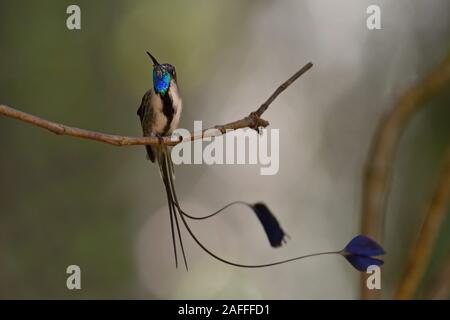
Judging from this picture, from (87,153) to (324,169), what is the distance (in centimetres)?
107

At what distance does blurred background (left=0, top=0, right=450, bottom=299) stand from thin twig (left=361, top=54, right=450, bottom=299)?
0.61m

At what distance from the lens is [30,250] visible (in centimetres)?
287

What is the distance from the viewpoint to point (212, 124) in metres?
2.58

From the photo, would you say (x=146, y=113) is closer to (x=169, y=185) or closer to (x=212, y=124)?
(x=169, y=185)

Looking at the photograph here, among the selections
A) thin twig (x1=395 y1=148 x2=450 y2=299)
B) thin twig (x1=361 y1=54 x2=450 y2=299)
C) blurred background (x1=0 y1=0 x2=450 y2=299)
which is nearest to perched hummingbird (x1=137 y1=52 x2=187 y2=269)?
thin twig (x1=361 y1=54 x2=450 y2=299)

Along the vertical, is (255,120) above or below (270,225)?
above

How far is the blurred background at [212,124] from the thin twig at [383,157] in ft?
1.99

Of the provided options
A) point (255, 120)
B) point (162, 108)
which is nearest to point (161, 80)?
point (162, 108)

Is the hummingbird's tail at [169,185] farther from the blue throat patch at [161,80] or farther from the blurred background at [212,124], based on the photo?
the blurred background at [212,124]

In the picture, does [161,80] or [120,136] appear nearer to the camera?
[120,136]

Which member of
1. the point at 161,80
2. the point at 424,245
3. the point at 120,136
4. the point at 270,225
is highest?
the point at 161,80

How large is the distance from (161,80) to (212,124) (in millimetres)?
1175

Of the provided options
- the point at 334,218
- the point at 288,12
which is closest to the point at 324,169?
the point at 334,218

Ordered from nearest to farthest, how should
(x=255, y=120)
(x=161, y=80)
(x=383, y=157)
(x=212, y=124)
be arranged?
(x=255, y=120), (x=161, y=80), (x=383, y=157), (x=212, y=124)
